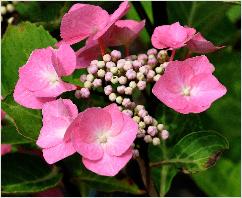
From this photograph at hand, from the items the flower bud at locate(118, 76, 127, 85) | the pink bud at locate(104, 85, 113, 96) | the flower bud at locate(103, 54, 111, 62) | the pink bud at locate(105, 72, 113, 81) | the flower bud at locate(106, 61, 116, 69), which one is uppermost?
the flower bud at locate(103, 54, 111, 62)

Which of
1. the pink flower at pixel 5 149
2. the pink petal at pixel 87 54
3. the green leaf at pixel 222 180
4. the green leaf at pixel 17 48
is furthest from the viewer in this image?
the green leaf at pixel 222 180

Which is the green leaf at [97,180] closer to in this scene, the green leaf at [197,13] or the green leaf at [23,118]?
the green leaf at [23,118]

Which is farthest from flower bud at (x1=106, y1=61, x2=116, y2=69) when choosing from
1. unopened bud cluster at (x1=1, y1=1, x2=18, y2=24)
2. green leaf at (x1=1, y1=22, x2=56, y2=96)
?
unopened bud cluster at (x1=1, y1=1, x2=18, y2=24)

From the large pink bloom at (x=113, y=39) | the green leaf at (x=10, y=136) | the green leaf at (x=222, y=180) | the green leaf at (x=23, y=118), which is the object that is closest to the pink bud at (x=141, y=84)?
the large pink bloom at (x=113, y=39)

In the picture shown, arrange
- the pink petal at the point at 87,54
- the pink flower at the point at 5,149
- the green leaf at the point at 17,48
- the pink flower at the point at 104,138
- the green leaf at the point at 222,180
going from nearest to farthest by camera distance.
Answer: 1. the pink flower at the point at 104,138
2. the pink petal at the point at 87,54
3. the green leaf at the point at 17,48
4. the pink flower at the point at 5,149
5. the green leaf at the point at 222,180

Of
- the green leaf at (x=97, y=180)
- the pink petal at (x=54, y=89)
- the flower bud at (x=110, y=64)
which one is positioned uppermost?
the pink petal at (x=54, y=89)

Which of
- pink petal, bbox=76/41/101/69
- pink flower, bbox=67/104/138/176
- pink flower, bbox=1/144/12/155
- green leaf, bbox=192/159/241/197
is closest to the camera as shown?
pink flower, bbox=67/104/138/176

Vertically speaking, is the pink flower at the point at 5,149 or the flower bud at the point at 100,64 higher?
the flower bud at the point at 100,64

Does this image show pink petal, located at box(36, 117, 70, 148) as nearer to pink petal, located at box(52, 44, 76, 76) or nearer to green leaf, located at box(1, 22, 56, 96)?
pink petal, located at box(52, 44, 76, 76)
